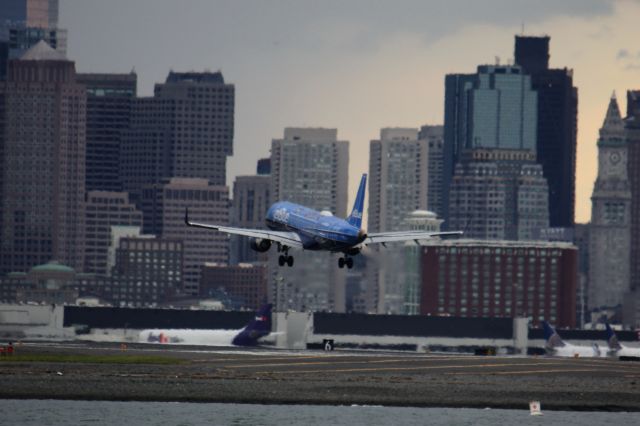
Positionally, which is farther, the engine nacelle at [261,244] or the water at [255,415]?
the engine nacelle at [261,244]

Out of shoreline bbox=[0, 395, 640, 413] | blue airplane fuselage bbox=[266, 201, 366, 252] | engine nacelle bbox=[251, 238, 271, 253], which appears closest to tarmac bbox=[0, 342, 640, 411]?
shoreline bbox=[0, 395, 640, 413]

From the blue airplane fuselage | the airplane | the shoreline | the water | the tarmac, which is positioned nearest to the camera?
the water

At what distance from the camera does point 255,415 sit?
16688 centimetres

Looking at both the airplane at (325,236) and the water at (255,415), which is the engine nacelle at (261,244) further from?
the water at (255,415)

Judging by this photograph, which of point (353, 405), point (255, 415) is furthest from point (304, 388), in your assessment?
point (255, 415)

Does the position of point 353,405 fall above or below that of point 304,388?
below

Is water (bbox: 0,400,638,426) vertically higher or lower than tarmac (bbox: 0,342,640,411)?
lower

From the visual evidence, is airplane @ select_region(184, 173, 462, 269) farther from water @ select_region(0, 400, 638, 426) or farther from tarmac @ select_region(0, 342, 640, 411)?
water @ select_region(0, 400, 638, 426)

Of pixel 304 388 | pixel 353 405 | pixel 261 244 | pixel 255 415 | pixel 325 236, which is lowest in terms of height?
pixel 255 415

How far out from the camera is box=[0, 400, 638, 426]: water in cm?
15988

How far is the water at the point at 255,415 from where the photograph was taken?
15988 cm

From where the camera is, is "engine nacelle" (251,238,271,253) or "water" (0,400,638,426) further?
"engine nacelle" (251,238,271,253)

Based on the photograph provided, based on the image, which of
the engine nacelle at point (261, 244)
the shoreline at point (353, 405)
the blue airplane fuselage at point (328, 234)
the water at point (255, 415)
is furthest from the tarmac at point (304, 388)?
the blue airplane fuselage at point (328, 234)

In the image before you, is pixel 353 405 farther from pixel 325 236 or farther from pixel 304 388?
pixel 325 236
